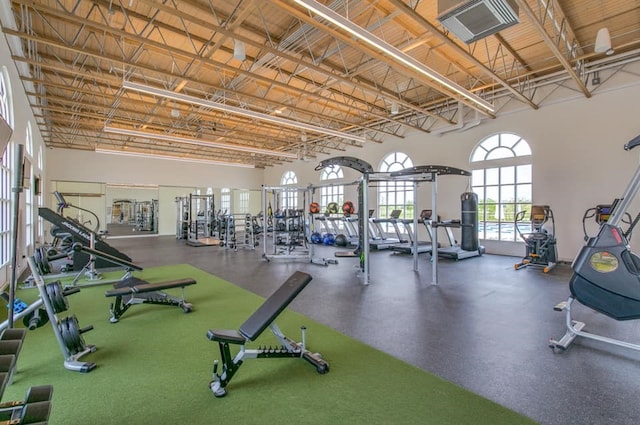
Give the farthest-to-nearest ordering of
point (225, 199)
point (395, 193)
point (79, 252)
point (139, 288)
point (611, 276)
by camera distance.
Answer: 1. point (225, 199)
2. point (395, 193)
3. point (79, 252)
4. point (139, 288)
5. point (611, 276)

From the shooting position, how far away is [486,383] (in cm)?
233

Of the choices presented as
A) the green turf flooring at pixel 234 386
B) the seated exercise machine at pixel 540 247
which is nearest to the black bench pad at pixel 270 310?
the green turf flooring at pixel 234 386

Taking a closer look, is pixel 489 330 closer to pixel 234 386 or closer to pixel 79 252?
pixel 234 386

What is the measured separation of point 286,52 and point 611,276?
20.0 feet

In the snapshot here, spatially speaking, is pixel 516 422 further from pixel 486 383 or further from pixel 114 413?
pixel 114 413

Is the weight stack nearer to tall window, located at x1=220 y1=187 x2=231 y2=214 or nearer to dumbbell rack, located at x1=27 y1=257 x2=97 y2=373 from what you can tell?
dumbbell rack, located at x1=27 y1=257 x2=97 y2=373

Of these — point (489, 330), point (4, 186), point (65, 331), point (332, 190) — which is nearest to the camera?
point (65, 331)

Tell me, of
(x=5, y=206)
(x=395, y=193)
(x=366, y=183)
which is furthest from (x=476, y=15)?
(x=395, y=193)

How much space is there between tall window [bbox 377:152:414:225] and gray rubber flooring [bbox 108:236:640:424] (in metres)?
4.74

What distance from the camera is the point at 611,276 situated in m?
2.84

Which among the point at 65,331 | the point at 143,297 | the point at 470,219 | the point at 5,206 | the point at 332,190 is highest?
the point at 332,190

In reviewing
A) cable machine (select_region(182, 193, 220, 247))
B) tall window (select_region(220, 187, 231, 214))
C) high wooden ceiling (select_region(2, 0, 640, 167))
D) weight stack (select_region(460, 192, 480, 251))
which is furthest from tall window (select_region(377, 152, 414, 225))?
tall window (select_region(220, 187, 231, 214))

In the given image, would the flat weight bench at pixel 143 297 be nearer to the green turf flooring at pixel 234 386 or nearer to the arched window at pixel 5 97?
the green turf flooring at pixel 234 386

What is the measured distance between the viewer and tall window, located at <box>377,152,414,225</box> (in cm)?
1127
